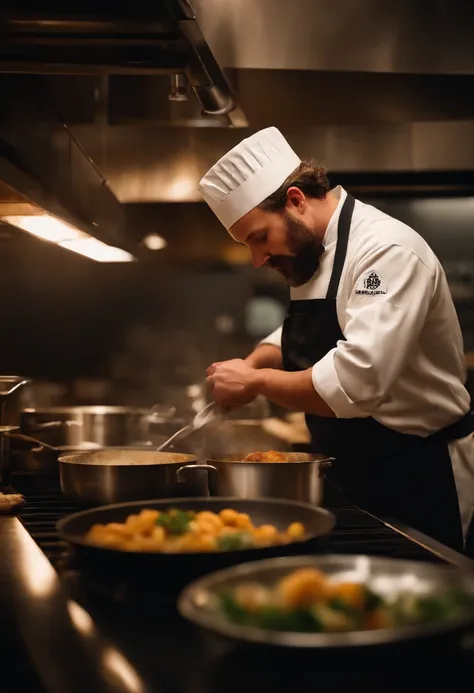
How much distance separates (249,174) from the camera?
216 centimetres

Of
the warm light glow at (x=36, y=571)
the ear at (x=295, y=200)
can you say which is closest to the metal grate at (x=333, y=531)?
the warm light glow at (x=36, y=571)

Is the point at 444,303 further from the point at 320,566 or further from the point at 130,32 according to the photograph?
the point at 320,566

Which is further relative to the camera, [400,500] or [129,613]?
[400,500]

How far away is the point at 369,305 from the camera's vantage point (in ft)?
5.89

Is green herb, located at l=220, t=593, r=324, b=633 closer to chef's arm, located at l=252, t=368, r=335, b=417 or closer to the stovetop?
the stovetop

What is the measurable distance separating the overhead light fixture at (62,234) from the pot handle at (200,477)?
0.74 m

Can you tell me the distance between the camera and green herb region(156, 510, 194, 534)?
1206 millimetres

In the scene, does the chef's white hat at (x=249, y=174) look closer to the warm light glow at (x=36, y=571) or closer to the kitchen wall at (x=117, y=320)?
the warm light glow at (x=36, y=571)

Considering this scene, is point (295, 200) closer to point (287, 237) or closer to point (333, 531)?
point (287, 237)

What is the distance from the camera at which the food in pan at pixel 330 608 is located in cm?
77

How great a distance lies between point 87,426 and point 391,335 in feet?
3.99

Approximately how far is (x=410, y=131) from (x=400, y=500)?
1631 mm

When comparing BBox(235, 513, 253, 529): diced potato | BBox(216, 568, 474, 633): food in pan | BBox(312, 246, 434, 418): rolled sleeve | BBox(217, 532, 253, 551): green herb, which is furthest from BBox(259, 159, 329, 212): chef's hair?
BBox(216, 568, 474, 633): food in pan

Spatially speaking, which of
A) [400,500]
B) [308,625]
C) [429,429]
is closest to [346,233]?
[429,429]
